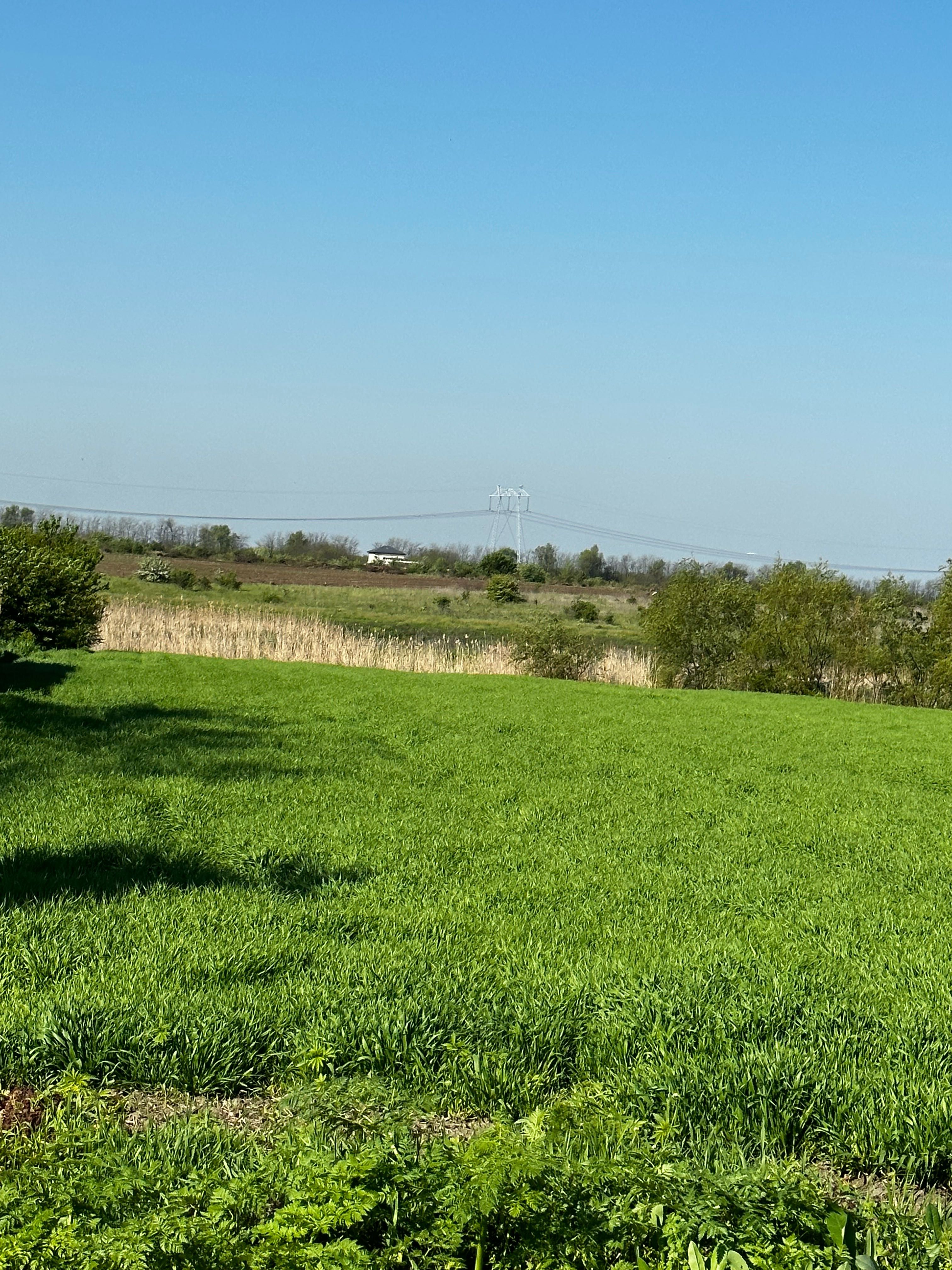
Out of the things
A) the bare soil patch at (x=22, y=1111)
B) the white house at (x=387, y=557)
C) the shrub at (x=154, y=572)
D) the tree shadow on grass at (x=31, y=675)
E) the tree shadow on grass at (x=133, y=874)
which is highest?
the white house at (x=387, y=557)

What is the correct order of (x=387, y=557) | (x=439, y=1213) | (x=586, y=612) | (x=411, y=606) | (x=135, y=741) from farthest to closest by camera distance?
(x=387, y=557) < (x=411, y=606) < (x=586, y=612) < (x=135, y=741) < (x=439, y=1213)

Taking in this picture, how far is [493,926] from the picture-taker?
5199 millimetres

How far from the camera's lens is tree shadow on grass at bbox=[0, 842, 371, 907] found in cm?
539

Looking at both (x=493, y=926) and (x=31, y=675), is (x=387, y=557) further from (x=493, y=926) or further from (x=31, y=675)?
(x=493, y=926)

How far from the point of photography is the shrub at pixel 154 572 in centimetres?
4556

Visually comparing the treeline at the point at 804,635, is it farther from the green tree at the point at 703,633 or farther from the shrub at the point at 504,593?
the shrub at the point at 504,593

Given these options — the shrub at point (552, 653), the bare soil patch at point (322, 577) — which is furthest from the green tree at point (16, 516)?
the shrub at point (552, 653)

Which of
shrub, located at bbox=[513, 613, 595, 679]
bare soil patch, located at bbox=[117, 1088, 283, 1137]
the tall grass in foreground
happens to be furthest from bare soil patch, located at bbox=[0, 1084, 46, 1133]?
shrub, located at bbox=[513, 613, 595, 679]

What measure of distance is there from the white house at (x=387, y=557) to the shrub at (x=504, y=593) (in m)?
17.3

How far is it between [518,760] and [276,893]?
5208mm

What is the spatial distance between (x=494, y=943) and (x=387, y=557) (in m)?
70.8

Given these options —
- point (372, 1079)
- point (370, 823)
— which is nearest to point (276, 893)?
point (370, 823)

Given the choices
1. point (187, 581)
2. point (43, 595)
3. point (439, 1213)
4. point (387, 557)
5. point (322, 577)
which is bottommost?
point (439, 1213)

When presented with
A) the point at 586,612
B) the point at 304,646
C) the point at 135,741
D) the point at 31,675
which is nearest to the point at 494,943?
the point at 135,741
